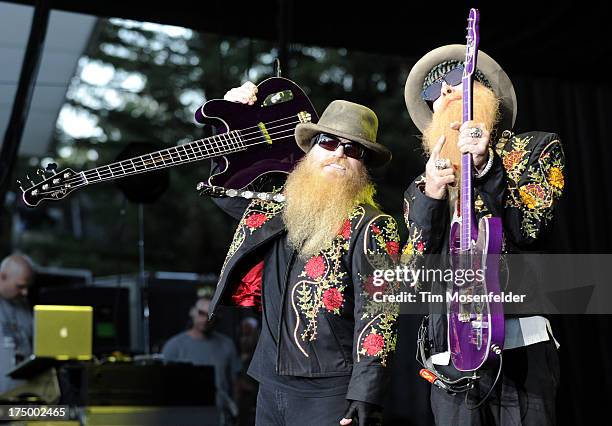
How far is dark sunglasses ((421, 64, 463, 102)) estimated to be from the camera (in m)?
3.70

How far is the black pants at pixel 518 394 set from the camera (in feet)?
10.7

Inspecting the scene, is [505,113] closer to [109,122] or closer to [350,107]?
[350,107]

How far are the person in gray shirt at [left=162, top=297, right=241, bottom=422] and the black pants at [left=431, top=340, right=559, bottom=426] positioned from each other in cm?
555

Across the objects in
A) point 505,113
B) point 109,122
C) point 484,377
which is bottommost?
point 484,377

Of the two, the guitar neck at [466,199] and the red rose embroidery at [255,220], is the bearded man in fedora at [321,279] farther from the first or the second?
the guitar neck at [466,199]

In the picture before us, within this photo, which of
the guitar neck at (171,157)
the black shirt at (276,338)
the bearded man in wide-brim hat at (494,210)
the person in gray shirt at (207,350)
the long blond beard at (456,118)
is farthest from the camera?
the person in gray shirt at (207,350)

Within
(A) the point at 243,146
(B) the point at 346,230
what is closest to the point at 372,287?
(B) the point at 346,230

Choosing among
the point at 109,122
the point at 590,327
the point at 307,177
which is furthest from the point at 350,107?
the point at 109,122

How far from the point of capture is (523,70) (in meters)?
7.12

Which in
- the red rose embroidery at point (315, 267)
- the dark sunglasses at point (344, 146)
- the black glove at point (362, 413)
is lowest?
the black glove at point (362, 413)

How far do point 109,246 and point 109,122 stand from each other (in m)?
2.47

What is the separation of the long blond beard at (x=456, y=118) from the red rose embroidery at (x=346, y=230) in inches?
17.6

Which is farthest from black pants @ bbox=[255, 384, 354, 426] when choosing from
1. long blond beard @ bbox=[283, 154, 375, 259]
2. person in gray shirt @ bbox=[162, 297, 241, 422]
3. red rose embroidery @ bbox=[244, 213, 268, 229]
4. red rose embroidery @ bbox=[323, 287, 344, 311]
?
A: person in gray shirt @ bbox=[162, 297, 241, 422]

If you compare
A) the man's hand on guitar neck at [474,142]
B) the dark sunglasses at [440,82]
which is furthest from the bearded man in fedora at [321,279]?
the man's hand on guitar neck at [474,142]
